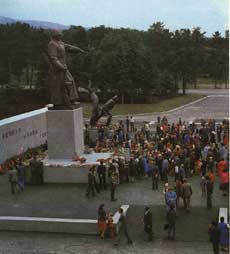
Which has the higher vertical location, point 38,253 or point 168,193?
point 168,193

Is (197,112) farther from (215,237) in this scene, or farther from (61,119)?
(215,237)

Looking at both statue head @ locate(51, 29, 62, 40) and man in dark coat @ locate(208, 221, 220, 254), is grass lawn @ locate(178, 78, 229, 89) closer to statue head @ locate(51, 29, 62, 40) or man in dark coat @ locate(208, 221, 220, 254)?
statue head @ locate(51, 29, 62, 40)

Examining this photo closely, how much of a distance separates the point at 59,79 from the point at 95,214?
7.41 meters

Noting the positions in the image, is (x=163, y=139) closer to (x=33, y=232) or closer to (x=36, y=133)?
(x=36, y=133)

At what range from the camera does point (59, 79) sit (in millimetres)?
22281

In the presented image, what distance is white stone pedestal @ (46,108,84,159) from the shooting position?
21812 millimetres

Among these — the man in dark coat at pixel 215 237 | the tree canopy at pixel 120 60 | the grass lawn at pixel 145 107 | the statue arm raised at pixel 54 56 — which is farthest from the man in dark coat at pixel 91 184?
the grass lawn at pixel 145 107

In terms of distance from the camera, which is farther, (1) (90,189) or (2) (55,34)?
(2) (55,34)

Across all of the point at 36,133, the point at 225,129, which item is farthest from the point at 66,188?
the point at 225,129

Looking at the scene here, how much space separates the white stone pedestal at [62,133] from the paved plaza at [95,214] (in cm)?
174

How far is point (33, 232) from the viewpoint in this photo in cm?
1577

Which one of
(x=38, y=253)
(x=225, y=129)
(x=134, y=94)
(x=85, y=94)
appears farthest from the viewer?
(x=85, y=94)

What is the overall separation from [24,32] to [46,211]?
4944 centimetres

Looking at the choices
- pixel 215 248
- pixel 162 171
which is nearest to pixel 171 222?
pixel 215 248
